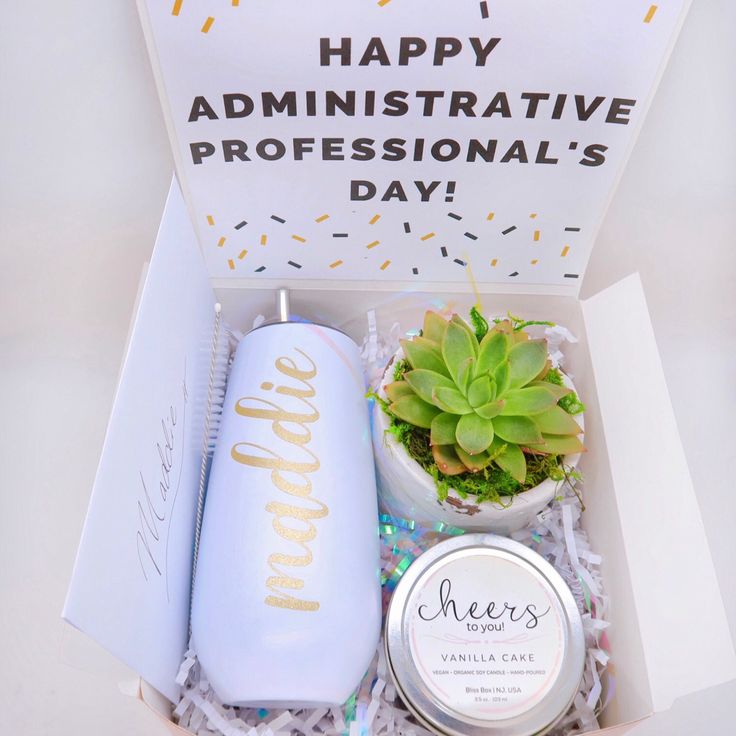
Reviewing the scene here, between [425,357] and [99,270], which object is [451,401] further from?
[99,270]

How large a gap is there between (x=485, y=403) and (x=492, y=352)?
40mm

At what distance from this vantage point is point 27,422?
0.74m

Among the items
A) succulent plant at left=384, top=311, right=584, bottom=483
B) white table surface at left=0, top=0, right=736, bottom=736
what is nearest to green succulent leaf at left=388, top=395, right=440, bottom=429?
succulent plant at left=384, top=311, right=584, bottom=483

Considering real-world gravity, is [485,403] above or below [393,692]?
above

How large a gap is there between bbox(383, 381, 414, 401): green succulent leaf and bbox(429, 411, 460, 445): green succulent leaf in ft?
0.13

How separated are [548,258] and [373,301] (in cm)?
17

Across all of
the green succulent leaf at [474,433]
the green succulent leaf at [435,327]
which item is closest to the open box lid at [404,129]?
the green succulent leaf at [435,327]

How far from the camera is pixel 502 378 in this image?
1.76 feet

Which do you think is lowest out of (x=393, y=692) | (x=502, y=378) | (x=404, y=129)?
(x=393, y=692)

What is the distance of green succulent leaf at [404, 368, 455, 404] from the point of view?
0.54 m

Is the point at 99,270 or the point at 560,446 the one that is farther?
the point at 99,270

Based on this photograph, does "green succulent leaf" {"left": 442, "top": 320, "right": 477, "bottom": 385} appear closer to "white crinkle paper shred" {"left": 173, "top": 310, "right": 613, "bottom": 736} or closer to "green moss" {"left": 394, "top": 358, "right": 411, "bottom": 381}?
"green moss" {"left": 394, "top": 358, "right": 411, "bottom": 381}

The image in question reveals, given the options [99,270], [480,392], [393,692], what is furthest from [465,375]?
[99,270]

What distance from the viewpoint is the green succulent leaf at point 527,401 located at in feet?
1.72
